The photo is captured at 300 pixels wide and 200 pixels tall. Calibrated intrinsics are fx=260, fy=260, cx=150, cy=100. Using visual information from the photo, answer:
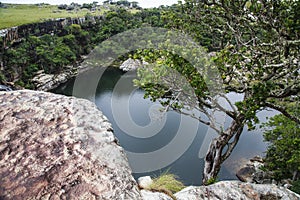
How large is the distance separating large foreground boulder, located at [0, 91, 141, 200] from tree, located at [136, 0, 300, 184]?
538cm

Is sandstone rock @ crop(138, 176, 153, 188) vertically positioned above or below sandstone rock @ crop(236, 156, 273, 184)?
above

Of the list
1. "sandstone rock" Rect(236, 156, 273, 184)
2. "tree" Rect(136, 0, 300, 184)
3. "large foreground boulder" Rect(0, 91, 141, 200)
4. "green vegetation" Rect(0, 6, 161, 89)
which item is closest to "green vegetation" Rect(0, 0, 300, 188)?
"tree" Rect(136, 0, 300, 184)

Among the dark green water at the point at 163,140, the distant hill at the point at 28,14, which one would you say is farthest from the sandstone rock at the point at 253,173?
the distant hill at the point at 28,14

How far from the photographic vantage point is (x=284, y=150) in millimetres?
13305

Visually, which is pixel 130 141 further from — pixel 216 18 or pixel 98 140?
pixel 98 140

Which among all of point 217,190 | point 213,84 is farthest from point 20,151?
point 213,84

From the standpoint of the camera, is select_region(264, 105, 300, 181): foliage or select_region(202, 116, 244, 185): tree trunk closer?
select_region(202, 116, 244, 185): tree trunk

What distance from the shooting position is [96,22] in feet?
229

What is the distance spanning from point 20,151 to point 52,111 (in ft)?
2.13

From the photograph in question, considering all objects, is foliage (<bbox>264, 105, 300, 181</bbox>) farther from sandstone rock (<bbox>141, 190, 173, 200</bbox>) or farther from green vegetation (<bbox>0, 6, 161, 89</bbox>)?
green vegetation (<bbox>0, 6, 161, 89</bbox>)

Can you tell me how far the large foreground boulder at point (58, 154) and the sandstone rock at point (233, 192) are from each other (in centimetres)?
289

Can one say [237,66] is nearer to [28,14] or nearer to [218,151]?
[218,151]

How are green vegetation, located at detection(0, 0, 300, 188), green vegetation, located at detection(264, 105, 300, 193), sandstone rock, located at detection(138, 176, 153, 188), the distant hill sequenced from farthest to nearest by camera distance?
the distant hill
green vegetation, located at detection(264, 105, 300, 193)
green vegetation, located at detection(0, 0, 300, 188)
sandstone rock, located at detection(138, 176, 153, 188)

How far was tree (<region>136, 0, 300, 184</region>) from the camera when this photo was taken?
286 inches
